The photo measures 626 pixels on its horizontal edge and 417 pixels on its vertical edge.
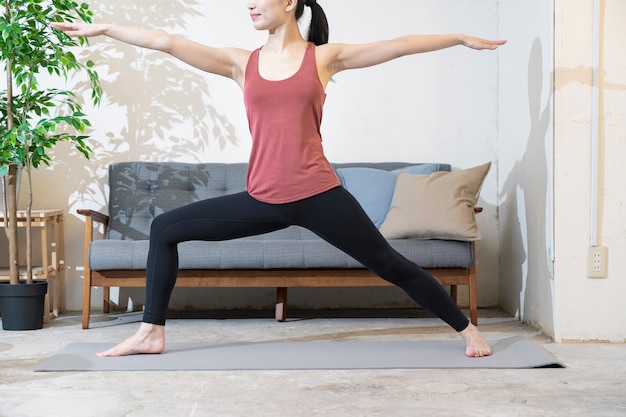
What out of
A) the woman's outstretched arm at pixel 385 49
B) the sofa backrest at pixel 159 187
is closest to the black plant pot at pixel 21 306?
the sofa backrest at pixel 159 187

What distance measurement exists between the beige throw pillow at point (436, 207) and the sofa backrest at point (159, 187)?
1.20ft

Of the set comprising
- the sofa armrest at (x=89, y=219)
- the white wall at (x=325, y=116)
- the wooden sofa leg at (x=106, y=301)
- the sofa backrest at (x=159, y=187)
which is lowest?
the wooden sofa leg at (x=106, y=301)

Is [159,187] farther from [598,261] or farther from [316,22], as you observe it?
[598,261]

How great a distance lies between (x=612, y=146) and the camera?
12.1ft

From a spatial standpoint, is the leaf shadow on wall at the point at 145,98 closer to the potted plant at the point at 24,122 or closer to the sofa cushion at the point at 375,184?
the potted plant at the point at 24,122

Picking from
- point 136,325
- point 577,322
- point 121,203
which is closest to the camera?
point 577,322

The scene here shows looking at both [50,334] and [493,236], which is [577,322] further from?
[50,334]

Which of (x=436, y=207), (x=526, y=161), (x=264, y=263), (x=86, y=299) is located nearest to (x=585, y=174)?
(x=526, y=161)

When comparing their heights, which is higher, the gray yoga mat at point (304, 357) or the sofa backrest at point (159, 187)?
the sofa backrest at point (159, 187)

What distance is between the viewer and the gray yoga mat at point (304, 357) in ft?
10.2

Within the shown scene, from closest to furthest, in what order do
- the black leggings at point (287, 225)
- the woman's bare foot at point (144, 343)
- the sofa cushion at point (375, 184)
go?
the black leggings at point (287, 225)
the woman's bare foot at point (144, 343)
the sofa cushion at point (375, 184)

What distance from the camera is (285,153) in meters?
3.01

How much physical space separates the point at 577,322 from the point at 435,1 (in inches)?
90.3

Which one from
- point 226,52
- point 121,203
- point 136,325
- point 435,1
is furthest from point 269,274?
point 435,1
